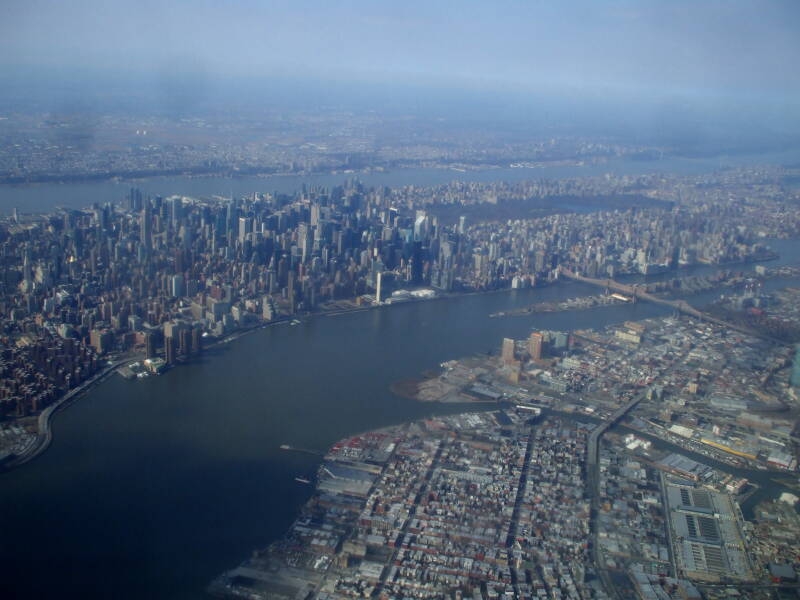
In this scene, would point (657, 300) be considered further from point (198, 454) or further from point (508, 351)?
point (198, 454)

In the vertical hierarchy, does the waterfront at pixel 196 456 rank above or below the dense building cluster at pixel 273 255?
below

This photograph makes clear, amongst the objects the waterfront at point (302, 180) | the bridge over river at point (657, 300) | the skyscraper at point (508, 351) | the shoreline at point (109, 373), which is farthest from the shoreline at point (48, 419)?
the bridge over river at point (657, 300)

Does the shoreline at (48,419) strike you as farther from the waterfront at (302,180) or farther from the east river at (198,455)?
the waterfront at (302,180)

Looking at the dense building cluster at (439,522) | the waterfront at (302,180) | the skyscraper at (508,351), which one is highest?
the waterfront at (302,180)

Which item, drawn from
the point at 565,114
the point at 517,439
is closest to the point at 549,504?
the point at 517,439

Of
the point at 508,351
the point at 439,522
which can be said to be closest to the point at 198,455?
the point at 439,522

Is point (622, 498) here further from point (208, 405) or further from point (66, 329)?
point (66, 329)

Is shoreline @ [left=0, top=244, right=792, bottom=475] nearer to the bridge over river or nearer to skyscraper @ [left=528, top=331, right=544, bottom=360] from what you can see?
the bridge over river
